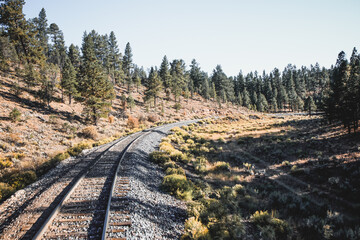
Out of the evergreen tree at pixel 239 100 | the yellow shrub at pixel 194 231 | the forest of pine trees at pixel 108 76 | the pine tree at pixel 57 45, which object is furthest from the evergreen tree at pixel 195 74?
the yellow shrub at pixel 194 231

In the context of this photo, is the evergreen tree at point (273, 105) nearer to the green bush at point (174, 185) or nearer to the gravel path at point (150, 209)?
the gravel path at point (150, 209)

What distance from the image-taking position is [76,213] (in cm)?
539

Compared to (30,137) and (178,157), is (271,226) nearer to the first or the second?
(178,157)

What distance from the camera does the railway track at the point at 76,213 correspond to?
460cm

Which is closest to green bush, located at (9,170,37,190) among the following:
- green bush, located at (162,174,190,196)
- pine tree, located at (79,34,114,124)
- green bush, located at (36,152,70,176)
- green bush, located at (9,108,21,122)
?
green bush, located at (36,152,70,176)

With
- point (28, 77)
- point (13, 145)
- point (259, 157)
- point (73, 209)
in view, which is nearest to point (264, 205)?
point (73, 209)

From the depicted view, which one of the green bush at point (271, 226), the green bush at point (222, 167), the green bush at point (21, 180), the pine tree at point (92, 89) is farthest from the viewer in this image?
the pine tree at point (92, 89)

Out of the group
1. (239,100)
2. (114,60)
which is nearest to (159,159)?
(114,60)

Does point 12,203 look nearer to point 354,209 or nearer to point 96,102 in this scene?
point 354,209

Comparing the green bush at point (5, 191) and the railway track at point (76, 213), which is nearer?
the railway track at point (76, 213)

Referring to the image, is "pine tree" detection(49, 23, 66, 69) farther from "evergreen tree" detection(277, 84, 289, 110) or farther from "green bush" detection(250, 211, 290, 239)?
"evergreen tree" detection(277, 84, 289, 110)

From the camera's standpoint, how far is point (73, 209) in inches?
221

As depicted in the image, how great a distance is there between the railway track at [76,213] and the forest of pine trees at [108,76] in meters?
21.1

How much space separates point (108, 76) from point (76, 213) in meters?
55.6
